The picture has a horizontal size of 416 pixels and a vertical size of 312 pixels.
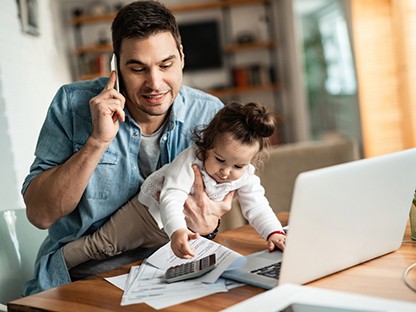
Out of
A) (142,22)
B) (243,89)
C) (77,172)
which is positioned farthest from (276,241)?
(243,89)

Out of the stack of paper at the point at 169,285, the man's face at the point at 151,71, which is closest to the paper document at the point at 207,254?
the stack of paper at the point at 169,285

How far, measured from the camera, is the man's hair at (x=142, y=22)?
1.55 m

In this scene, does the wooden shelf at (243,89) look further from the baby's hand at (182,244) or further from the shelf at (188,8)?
the baby's hand at (182,244)

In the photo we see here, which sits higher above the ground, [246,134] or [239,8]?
[239,8]

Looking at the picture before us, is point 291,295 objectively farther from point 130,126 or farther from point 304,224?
point 130,126

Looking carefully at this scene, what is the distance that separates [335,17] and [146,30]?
517cm

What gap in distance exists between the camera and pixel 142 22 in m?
1.56

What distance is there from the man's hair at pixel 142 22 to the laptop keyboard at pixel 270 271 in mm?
729

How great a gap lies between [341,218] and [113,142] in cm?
82

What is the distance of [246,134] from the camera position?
144 centimetres

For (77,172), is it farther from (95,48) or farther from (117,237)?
(95,48)

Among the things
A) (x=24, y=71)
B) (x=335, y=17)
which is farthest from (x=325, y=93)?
(x=24, y=71)

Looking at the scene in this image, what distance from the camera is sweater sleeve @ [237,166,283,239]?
1.46m

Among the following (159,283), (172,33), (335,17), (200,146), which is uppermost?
(335,17)
